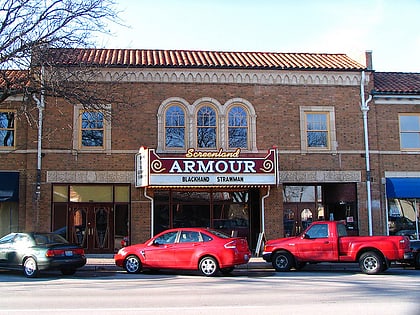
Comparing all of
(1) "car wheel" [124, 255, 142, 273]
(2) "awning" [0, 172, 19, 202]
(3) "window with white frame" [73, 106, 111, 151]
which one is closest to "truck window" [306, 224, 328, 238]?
(1) "car wheel" [124, 255, 142, 273]

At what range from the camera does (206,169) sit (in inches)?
758

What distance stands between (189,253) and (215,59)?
1046 centimetres

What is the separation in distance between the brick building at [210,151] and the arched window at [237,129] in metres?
0.04

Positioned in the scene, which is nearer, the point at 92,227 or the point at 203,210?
the point at 92,227

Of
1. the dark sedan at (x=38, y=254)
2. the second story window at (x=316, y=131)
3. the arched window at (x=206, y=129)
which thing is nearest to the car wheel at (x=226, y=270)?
the dark sedan at (x=38, y=254)

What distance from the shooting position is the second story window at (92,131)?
20.6 meters

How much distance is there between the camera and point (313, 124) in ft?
70.7

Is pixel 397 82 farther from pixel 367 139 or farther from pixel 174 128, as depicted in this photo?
pixel 174 128

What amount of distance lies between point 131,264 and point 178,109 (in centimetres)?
778

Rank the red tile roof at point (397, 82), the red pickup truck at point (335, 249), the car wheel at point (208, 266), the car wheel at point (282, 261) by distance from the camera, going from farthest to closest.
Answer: the red tile roof at point (397, 82)
the car wheel at point (282, 261)
the red pickup truck at point (335, 249)
the car wheel at point (208, 266)

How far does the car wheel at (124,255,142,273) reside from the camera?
50.8 feet

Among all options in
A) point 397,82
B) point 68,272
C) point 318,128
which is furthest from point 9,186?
point 397,82

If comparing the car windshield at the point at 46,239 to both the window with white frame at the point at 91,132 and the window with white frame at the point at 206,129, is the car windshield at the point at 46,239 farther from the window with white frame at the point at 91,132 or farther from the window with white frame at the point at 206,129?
the window with white frame at the point at 206,129

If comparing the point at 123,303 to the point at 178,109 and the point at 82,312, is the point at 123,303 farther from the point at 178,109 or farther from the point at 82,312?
the point at 178,109
